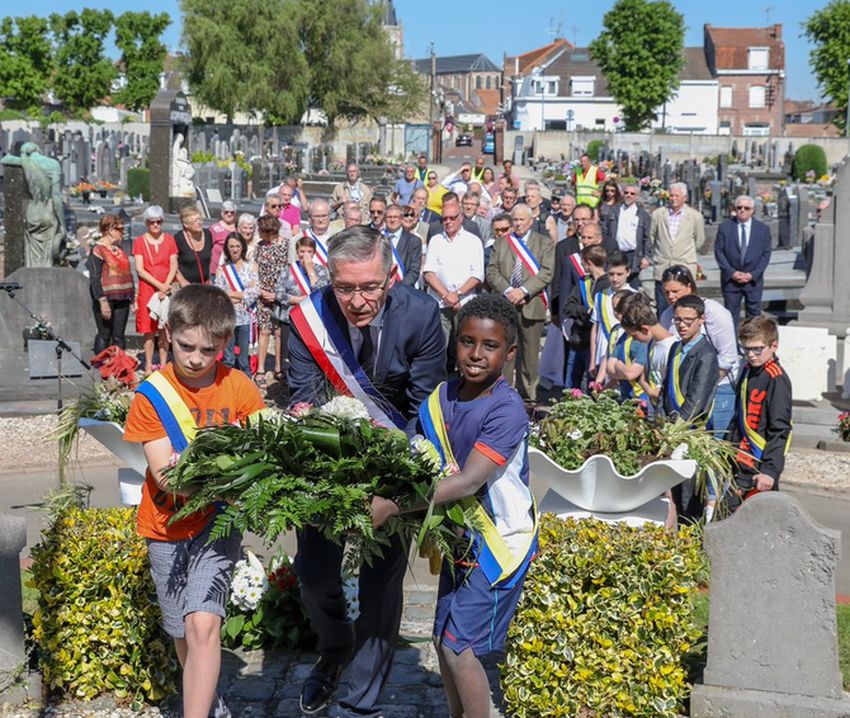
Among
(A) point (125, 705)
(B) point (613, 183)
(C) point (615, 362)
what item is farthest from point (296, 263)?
(A) point (125, 705)

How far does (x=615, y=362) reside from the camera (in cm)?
851

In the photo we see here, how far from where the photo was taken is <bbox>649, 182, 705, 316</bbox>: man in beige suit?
14148 millimetres

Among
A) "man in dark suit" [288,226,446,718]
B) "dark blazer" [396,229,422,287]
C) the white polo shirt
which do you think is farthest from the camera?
"dark blazer" [396,229,422,287]

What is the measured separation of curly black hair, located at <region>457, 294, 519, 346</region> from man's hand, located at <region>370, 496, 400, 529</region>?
2.31 ft

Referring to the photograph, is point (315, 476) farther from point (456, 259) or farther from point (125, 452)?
point (456, 259)

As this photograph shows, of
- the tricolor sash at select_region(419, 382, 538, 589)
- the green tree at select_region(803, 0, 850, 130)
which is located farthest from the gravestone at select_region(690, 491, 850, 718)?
the green tree at select_region(803, 0, 850, 130)

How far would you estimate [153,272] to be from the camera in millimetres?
12773

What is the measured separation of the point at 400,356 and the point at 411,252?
7.67 metres

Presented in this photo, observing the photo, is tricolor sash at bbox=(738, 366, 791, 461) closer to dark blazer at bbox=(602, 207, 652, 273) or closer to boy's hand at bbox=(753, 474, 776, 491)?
boy's hand at bbox=(753, 474, 776, 491)

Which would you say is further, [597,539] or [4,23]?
[4,23]

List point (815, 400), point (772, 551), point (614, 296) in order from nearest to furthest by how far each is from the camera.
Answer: point (772, 551)
point (614, 296)
point (815, 400)

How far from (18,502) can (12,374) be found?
4.48 m

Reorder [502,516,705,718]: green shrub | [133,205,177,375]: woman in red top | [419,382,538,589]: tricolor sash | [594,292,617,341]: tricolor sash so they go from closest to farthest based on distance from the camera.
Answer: [419,382,538,589]: tricolor sash < [502,516,705,718]: green shrub < [594,292,617,341]: tricolor sash < [133,205,177,375]: woman in red top

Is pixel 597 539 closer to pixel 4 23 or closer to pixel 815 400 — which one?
pixel 815 400
